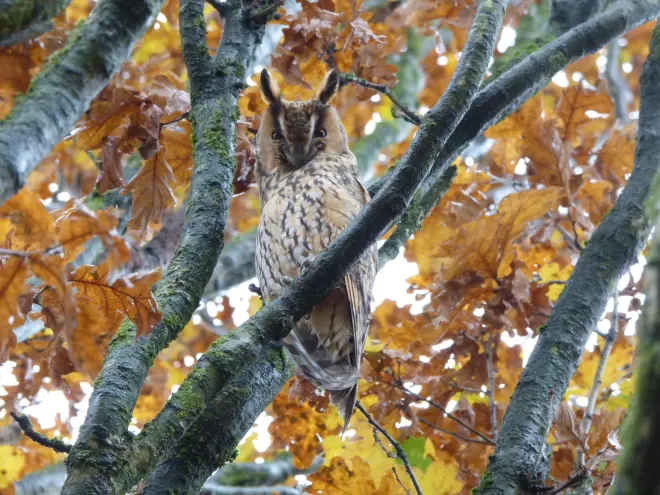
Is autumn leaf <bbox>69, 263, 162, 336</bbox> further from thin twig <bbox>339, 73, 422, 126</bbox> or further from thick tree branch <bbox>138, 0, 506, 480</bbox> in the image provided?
thin twig <bbox>339, 73, 422, 126</bbox>

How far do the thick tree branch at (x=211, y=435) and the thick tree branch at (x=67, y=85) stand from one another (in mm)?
785

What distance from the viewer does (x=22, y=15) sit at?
2.29 metres

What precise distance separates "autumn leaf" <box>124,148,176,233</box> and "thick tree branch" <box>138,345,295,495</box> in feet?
2.34

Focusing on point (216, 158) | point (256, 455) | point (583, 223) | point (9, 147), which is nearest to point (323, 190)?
point (216, 158)

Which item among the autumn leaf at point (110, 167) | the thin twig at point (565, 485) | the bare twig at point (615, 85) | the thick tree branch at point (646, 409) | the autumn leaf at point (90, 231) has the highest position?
the bare twig at point (615, 85)

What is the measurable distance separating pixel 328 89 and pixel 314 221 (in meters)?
0.83

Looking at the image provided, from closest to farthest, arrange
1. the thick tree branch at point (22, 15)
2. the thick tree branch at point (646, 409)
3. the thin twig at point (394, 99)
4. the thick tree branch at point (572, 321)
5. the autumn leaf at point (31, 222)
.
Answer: the thick tree branch at point (646, 409)
the autumn leaf at point (31, 222)
the thick tree branch at point (572, 321)
the thick tree branch at point (22, 15)
the thin twig at point (394, 99)

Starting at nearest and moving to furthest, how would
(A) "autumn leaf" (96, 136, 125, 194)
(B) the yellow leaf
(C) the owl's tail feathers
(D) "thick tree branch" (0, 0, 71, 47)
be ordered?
(D) "thick tree branch" (0, 0, 71, 47), (A) "autumn leaf" (96, 136, 125, 194), (C) the owl's tail feathers, (B) the yellow leaf

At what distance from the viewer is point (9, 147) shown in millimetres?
1996

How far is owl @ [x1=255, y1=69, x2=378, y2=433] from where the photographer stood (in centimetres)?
320

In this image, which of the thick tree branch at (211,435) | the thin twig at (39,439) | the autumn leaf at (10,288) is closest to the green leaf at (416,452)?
the thick tree branch at (211,435)

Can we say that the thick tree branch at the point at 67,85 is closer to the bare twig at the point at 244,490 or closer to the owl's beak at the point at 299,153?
the owl's beak at the point at 299,153

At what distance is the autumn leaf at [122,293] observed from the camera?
6.00 feet

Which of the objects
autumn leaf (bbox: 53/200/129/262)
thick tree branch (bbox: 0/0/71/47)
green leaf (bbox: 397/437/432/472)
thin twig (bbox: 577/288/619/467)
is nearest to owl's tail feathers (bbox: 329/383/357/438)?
green leaf (bbox: 397/437/432/472)
